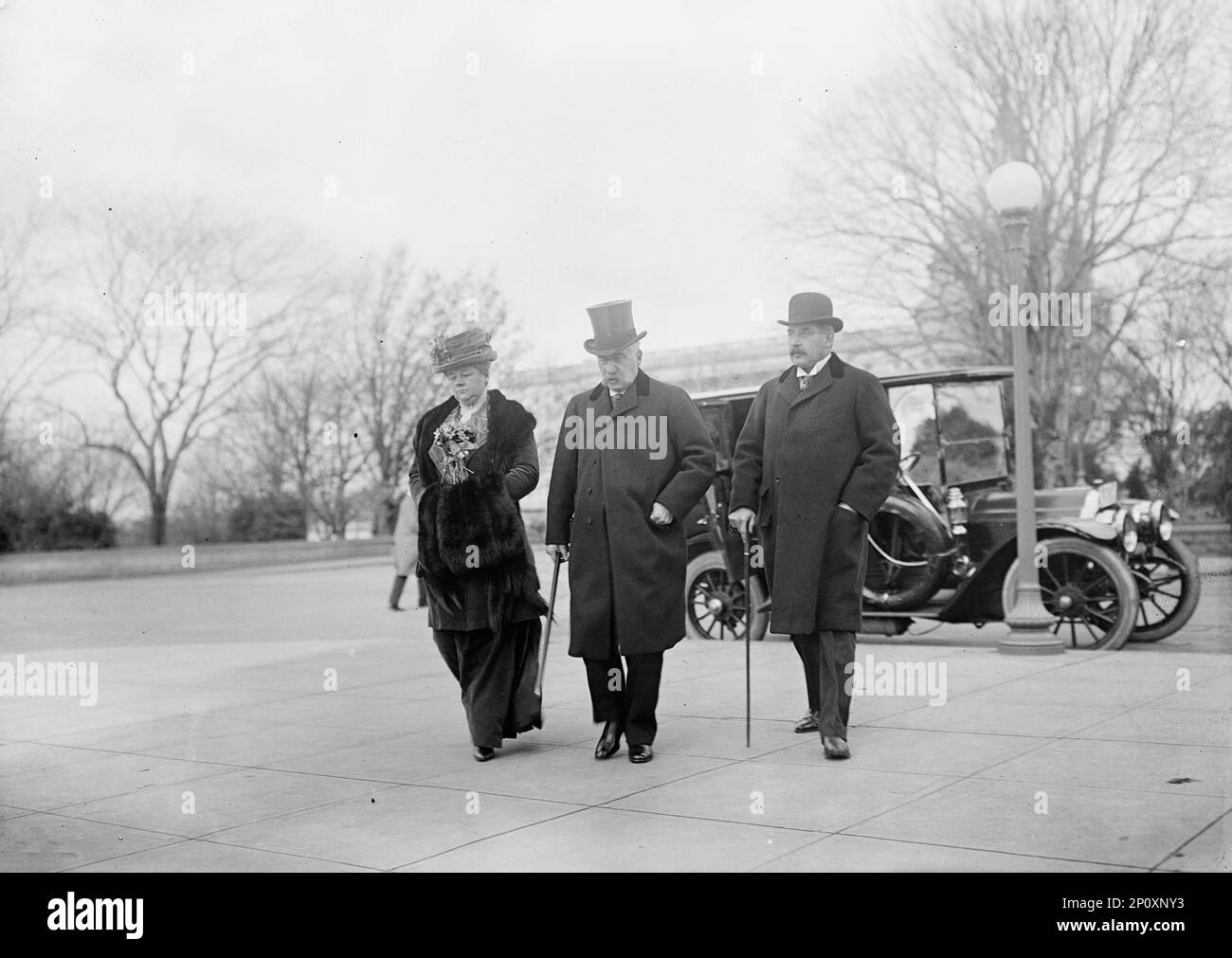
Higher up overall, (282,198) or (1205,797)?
(282,198)

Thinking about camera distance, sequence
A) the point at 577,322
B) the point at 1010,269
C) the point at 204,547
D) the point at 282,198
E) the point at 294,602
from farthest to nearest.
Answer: the point at 204,547 < the point at 282,198 < the point at 294,602 < the point at 1010,269 < the point at 577,322

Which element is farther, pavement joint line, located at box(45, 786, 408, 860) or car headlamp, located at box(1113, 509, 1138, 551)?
car headlamp, located at box(1113, 509, 1138, 551)

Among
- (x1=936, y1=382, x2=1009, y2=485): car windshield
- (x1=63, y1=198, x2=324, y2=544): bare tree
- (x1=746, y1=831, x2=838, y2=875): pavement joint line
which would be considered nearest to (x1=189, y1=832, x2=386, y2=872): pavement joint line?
(x1=746, y1=831, x2=838, y2=875): pavement joint line

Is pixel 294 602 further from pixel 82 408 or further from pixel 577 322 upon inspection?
pixel 577 322

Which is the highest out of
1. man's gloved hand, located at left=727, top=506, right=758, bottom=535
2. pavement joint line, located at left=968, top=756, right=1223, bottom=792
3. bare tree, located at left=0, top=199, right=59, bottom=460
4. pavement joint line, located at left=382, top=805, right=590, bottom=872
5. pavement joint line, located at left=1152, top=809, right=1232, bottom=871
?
bare tree, located at left=0, top=199, right=59, bottom=460

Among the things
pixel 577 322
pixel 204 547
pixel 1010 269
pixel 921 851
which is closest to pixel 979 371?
pixel 1010 269

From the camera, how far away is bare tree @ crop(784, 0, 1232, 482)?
20.6m

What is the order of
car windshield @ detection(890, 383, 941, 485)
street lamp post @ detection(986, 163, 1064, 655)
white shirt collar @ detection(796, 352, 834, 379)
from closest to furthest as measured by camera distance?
white shirt collar @ detection(796, 352, 834, 379) → street lamp post @ detection(986, 163, 1064, 655) → car windshield @ detection(890, 383, 941, 485)

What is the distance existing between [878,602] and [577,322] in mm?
4058

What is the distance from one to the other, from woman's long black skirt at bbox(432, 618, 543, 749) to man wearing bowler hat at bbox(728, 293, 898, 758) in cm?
110

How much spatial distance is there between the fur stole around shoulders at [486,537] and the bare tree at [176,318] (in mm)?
12509

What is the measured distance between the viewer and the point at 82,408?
23.8 metres

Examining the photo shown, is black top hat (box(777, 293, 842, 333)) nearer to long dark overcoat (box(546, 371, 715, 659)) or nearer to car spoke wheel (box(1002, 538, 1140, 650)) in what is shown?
long dark overcoat (box(546, 371, 715, 659))
